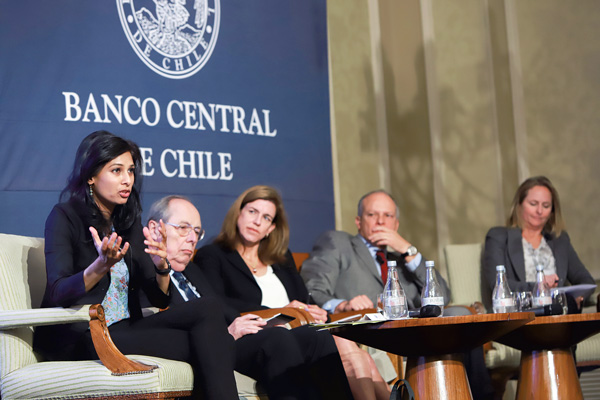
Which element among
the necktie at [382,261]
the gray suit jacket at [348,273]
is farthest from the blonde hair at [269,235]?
the necktie at [382,261]

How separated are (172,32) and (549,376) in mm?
2828

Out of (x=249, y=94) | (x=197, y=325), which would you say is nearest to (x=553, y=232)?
(x=249, y=94)

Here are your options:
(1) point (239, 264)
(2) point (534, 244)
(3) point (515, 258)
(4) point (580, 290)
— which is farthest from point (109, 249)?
(2) point (534, 244)

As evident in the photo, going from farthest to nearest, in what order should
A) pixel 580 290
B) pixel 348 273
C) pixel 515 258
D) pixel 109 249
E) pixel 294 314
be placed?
pixel 515 258, pixel 348 273, pixel 580 290, pixel 294 314, pixel 109 249

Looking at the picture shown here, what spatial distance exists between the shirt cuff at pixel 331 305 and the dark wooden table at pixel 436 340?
46.6 inches

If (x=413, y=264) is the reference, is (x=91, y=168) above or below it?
above

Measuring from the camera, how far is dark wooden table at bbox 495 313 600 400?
3.54 m

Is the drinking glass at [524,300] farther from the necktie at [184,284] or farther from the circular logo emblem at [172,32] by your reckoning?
the circular logo emblem at [172,32]

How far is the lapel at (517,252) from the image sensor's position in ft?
16.3

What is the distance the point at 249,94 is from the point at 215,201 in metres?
0.74

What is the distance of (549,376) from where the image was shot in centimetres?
362

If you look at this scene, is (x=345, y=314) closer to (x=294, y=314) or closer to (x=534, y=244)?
(x=294, y=314)

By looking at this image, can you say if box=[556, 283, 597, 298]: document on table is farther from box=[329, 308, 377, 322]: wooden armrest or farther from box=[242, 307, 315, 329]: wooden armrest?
box=[242, 307, 315, 329]: wooden armrest

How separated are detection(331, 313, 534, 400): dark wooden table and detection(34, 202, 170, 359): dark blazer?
3.12 feet
